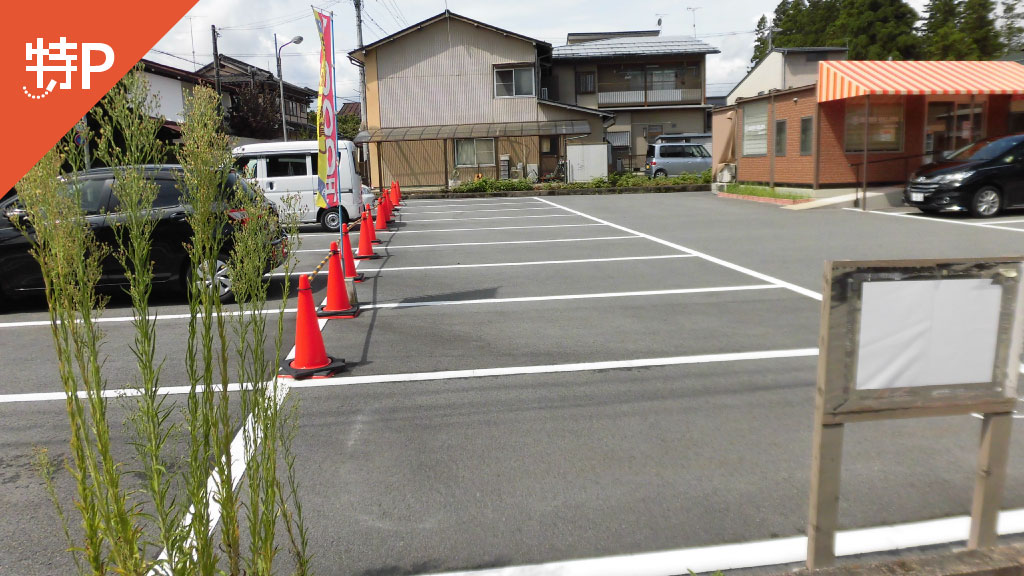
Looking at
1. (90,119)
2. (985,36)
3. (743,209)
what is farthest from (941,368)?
(985,36)

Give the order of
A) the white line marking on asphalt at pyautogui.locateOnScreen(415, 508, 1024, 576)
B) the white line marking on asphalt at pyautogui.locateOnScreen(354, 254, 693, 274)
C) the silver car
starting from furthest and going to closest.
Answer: the silver car
the white line marking on asphalt at pyautogui.locateOnScreen(354, 254, 693, 274)
the white line marking on asphalt at pyautogui.locateOnScreen(415, 508, 1024, 576)

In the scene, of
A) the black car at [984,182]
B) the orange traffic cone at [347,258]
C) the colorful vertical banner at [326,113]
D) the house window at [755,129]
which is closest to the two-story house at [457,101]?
the house window at [755,129]

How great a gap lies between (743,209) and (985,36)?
16149 millimetres

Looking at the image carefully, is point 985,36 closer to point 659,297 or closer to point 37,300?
point 659,297

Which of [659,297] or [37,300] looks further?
[37,300]

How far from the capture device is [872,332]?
8.70 feet

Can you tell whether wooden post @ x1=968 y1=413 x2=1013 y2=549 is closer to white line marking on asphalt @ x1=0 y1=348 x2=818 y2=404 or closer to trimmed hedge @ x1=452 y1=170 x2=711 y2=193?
white line marking on asphalt @ x1=0 y1=348 x2=818 y2=404

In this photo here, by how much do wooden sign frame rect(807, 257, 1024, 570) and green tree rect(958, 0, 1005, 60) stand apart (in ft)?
101

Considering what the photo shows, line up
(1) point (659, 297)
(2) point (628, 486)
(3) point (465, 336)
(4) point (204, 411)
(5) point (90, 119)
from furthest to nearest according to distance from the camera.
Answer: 1. (1) point (659, 297)
2. (3) point (465, 336)
3. (2) point (628, 486)
4. (5) point (90, 119)
5. (4) point (204, 411)

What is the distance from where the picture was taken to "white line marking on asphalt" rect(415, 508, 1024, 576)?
10.0ft

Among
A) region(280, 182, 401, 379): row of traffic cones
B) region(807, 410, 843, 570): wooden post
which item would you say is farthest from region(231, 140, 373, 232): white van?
region(807, 410, 843, 570): wooden post

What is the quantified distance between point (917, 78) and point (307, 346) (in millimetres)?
17374

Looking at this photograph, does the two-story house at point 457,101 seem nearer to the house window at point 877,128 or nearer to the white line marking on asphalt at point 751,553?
the house window at point 877,128

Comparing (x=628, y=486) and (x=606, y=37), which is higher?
(x=606, y=37)
